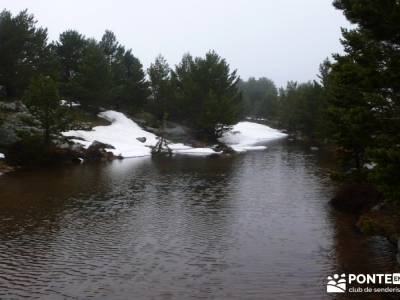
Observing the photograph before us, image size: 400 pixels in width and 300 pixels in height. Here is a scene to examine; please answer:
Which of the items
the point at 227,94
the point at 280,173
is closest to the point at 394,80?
the point at 280,173

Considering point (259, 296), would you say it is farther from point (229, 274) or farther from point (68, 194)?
point (68, 194)

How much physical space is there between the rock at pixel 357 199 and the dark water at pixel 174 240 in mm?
891

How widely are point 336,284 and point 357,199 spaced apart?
37.3ft

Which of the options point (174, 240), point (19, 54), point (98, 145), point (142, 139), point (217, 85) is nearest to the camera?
point (174, 240)

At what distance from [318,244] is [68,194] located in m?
16.5

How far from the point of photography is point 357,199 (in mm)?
23688

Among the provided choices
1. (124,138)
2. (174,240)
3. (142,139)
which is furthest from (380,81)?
(142,139)

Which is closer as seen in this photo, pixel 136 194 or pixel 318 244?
pixel 318 244

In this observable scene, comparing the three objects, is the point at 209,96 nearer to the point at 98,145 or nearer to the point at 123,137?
the point at 123,137

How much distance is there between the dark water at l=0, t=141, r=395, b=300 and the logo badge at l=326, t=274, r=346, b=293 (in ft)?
0.91

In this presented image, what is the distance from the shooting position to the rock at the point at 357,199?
22719mm

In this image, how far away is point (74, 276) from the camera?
46.4 ft

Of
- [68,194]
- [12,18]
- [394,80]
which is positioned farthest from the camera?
[12,18]

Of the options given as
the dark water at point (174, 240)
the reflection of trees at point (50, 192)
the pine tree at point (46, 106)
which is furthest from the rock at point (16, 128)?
the dark water at point (174, 240)
